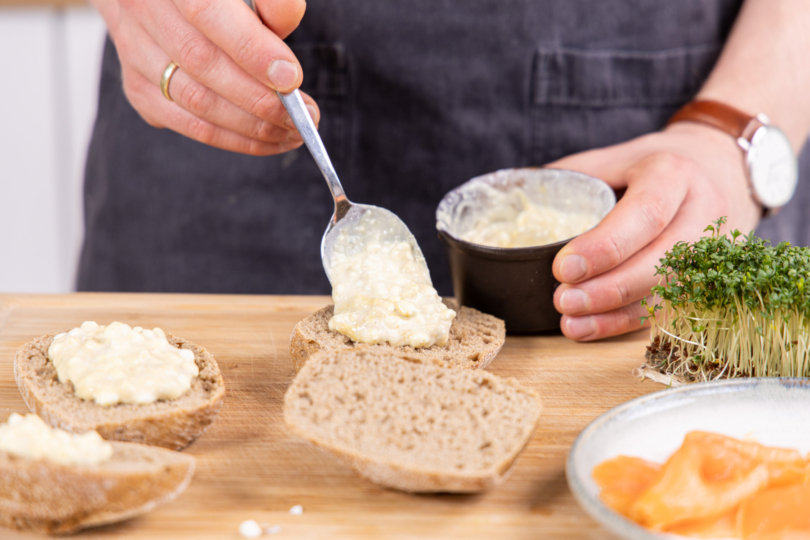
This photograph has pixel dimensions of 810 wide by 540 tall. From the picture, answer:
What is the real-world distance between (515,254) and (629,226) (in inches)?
15.0

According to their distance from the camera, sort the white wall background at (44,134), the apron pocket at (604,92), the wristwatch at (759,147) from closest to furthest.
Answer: the wristwatch at (759,147) → the apron pocket at (604,92) → the white wall background at (44,134)

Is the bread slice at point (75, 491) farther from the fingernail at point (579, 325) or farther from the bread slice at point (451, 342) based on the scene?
the fingernail at point (579, 325)

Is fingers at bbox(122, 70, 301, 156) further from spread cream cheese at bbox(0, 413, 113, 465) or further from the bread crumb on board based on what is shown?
the bread crumb on board

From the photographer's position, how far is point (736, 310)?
2.16 meters

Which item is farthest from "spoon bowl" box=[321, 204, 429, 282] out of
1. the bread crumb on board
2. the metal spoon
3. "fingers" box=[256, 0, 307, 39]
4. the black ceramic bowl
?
the bread crumb on board

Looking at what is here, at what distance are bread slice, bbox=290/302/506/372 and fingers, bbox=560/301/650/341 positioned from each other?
9.5 inches

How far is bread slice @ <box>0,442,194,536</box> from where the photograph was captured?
59.7 inches

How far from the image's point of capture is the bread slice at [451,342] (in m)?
2.26

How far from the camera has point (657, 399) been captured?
186 cm

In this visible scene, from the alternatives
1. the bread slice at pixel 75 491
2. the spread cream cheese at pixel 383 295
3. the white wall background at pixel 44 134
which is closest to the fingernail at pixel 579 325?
the spread cream cheese at pixel 383 295

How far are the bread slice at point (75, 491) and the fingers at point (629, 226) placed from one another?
135 centimetres

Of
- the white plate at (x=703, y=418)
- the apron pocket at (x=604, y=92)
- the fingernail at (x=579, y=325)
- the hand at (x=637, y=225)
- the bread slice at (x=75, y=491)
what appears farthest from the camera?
the apron pocket at (x=604, y=92)

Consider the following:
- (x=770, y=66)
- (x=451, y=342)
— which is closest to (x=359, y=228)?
(x=451, y=342)

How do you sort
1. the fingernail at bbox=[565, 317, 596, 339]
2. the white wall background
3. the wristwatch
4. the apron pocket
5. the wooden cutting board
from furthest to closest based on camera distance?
the white wall background < the apron pocket < the wristwatch < the fingernail at bbox=[565, 317, 596, 339] < the wooden cutting board
